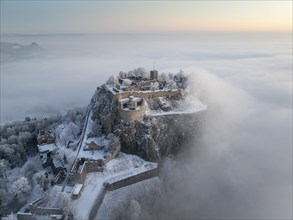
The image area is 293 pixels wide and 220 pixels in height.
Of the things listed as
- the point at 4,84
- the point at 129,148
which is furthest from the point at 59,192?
the point at 4,84

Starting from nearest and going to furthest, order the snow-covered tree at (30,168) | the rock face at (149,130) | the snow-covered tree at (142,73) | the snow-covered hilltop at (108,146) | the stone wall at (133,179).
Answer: the snow-covered hilltop at (108,146) → the stone wall at (133,179) → the snow-covered tree at (30,168) → the rock face at (149,130) → the snow-covered tree at (142,73)

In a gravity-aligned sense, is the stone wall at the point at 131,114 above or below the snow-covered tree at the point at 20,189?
above

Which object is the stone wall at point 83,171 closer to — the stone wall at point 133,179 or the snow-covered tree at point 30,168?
the stone wall at point 133,179

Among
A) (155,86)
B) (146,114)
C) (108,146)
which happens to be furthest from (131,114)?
(155,86)

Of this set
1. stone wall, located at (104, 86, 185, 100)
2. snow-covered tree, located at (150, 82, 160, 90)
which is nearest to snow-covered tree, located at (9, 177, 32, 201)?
stone wall, located at (104, 86, 185, 100)

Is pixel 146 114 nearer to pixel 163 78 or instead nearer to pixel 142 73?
pixel 163 78

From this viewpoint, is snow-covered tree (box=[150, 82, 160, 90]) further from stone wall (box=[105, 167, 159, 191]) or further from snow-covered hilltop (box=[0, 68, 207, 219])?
stone wall (box=[105, 167, 159, 191])

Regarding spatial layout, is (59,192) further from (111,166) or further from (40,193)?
(111,166)

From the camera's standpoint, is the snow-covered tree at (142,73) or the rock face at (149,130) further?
the snow-covered tree at (142,73)

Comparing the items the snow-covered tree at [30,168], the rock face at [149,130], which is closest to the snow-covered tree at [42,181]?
the snow-covered tree at [30,168]
